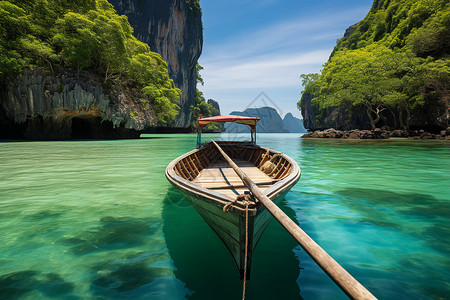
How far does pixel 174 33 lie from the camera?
5631cm

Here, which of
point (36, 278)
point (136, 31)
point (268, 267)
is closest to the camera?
point (36, 278)

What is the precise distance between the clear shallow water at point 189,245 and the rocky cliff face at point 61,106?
20.8 metres

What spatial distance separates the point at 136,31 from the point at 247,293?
59052 mm

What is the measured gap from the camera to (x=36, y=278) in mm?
2766

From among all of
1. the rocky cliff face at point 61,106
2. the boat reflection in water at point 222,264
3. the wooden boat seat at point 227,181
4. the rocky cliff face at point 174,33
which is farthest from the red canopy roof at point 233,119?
the rocky cliff face at point 174,33

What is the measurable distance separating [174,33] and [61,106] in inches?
1621

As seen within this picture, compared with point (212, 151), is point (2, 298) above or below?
below

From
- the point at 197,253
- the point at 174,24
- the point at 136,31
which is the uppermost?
the point at 174,24

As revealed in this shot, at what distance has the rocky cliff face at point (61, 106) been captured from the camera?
2262 cm

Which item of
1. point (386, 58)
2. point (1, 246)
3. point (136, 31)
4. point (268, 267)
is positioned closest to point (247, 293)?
point (268, 267)

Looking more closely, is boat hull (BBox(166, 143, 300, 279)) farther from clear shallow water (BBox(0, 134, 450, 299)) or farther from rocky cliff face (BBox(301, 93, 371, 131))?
rocky cliff face (BBox(301, 93, 371, 131))

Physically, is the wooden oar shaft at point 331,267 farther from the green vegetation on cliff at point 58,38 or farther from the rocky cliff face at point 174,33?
the rocky cliff face at point 174,33

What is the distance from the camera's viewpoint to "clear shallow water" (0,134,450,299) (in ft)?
8.61

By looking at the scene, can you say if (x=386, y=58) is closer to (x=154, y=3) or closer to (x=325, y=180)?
(x=325, y=180)
